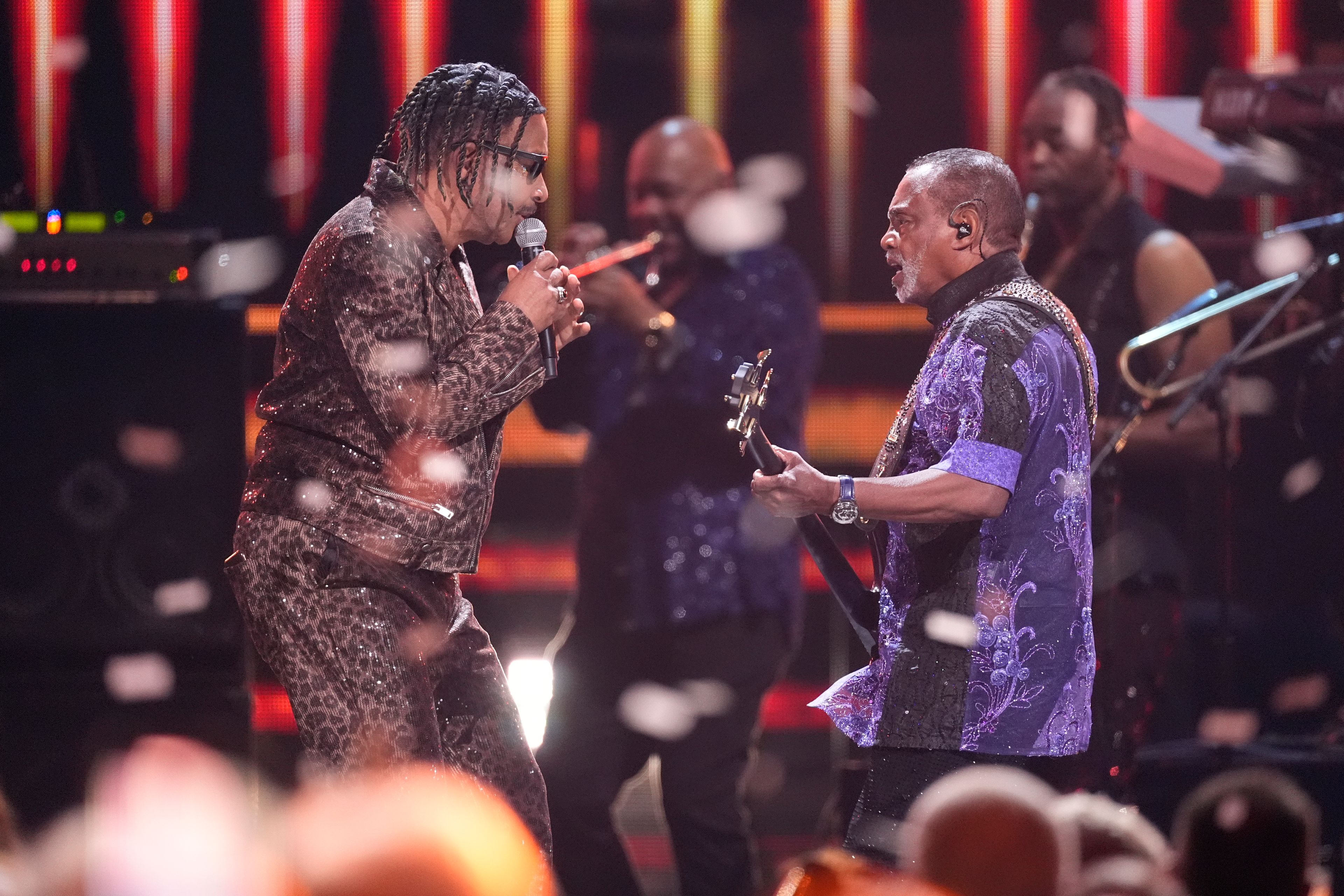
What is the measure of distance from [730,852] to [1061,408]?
1.64m

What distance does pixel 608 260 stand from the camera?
12.6 ft

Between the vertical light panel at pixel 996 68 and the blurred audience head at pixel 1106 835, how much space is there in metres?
4.06

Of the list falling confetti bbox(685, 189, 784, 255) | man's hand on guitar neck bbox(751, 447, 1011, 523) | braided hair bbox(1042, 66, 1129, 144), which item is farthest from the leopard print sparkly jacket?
braided hair bbox(1042, 66, 1129, 144)

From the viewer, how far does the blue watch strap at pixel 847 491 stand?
2.38 m

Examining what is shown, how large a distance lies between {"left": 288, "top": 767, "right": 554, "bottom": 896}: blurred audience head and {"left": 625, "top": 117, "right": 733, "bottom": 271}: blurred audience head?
108 inches

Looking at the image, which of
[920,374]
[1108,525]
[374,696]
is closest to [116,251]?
[374,696]

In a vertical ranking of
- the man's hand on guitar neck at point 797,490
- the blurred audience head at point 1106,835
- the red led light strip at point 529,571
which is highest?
the man's hand on guitar neck at point 797,490

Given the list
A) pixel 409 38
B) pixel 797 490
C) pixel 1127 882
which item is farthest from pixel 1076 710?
pixel 409 38

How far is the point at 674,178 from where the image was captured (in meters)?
4.00

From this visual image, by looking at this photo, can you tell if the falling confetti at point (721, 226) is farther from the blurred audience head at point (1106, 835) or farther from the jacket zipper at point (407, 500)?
the blurred audience head at point (1106, 835)

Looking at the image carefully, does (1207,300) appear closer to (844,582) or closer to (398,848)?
(844,582)

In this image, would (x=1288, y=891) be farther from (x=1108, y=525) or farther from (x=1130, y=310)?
(x=1130, y=310)

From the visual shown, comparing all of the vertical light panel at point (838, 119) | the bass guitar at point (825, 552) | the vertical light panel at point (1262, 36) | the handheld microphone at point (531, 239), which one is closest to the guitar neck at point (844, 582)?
the bass guitar at point (825, 552)

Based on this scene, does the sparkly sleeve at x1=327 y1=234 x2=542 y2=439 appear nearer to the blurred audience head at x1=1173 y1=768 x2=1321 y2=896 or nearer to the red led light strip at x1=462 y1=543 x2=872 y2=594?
the blurred audience head at x1=1173 y1=768 x2=1321 y2=896
